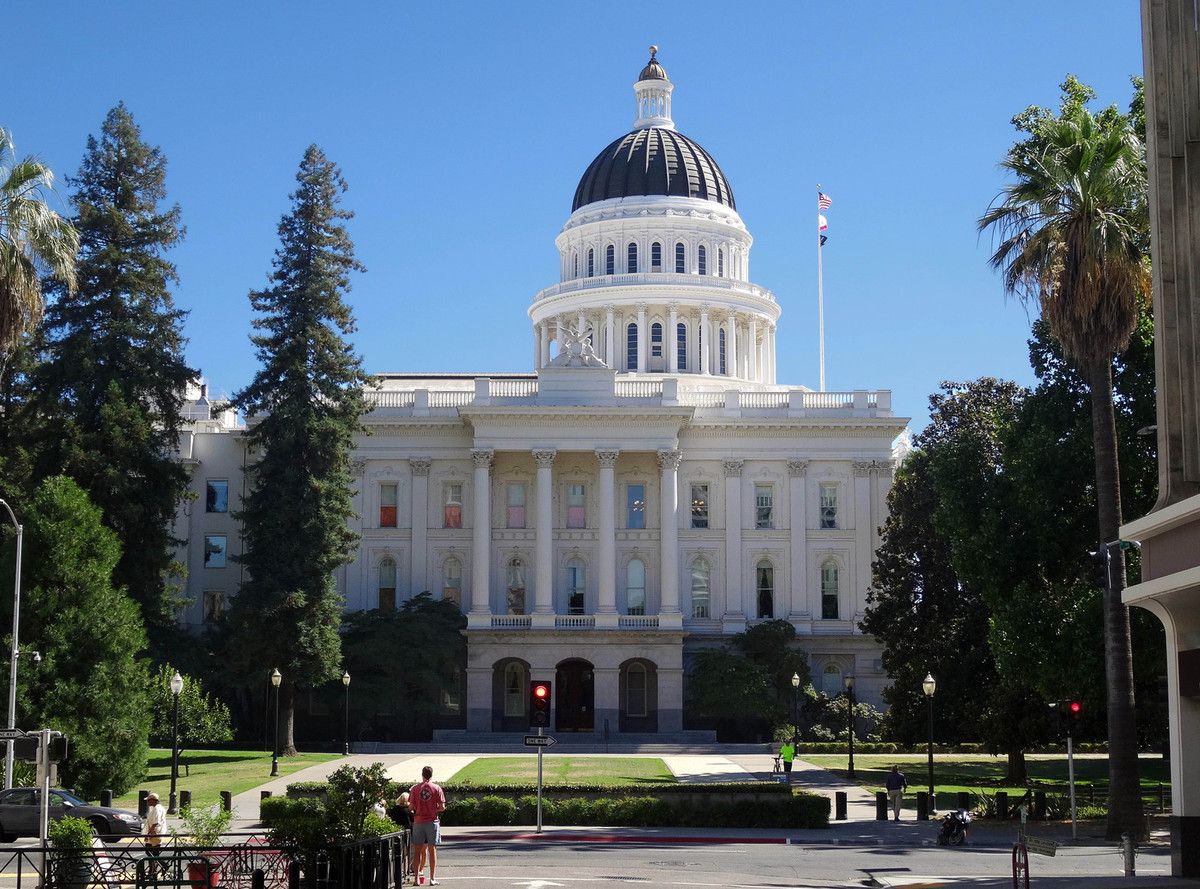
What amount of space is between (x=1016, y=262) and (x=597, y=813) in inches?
617

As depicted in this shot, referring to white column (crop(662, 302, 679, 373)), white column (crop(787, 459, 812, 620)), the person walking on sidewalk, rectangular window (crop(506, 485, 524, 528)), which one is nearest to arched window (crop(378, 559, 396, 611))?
rectangular window (crop(506, 485, 524, 528))

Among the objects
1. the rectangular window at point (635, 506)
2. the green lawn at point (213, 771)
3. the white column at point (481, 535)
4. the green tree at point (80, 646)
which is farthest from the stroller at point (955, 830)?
the rectangular window at point (635, 506)

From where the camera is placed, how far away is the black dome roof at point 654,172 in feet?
320

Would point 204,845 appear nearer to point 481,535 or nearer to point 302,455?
point 302,455

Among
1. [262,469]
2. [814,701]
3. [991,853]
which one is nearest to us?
[991,853]

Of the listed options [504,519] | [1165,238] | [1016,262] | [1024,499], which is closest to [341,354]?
[504,519]

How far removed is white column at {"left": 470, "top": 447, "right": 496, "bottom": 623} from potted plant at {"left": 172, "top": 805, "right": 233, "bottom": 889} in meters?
53.9

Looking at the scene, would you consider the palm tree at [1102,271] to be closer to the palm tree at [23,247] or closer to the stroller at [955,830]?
the stroller at [955,830]

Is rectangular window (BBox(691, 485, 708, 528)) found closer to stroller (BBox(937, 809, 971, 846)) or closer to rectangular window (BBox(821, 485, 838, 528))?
rectangular window (BBox(821, 485, 838, 528))

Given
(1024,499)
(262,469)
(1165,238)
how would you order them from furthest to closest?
(262,469) < (1024,499) < (1165,238)

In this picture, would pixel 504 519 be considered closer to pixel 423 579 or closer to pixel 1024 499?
pixel 423 579

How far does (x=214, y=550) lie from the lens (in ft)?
263

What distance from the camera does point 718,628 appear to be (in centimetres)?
7888

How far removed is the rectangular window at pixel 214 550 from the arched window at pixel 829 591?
29.6 metres
